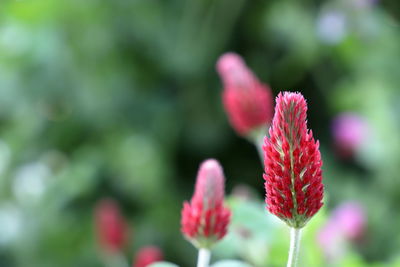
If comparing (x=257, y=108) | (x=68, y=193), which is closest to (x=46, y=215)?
(x=68, y=193)

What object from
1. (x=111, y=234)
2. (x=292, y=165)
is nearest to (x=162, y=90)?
(x=111, y=234)

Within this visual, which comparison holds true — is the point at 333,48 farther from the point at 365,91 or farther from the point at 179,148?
the point at 179,148

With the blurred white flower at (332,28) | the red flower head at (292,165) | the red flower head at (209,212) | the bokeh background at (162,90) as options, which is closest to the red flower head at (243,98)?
the red flower head at (209,212)

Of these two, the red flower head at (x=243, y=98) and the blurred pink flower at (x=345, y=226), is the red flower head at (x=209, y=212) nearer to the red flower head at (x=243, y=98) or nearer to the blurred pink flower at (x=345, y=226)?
the red flower head at (x=243, y=98)

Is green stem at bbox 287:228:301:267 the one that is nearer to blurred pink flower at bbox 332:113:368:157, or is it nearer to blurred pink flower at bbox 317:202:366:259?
blurred pink flower at bbox 317:202:366:259

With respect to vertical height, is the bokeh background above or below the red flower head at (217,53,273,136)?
above

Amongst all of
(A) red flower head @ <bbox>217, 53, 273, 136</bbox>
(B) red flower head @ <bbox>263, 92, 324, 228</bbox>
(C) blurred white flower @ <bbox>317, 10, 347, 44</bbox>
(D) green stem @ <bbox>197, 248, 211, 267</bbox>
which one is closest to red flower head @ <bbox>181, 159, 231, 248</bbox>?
(D) green stem @ <bbox>197, 248, 211, 267</bbox>

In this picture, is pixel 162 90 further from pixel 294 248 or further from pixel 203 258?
pixel 294 248
